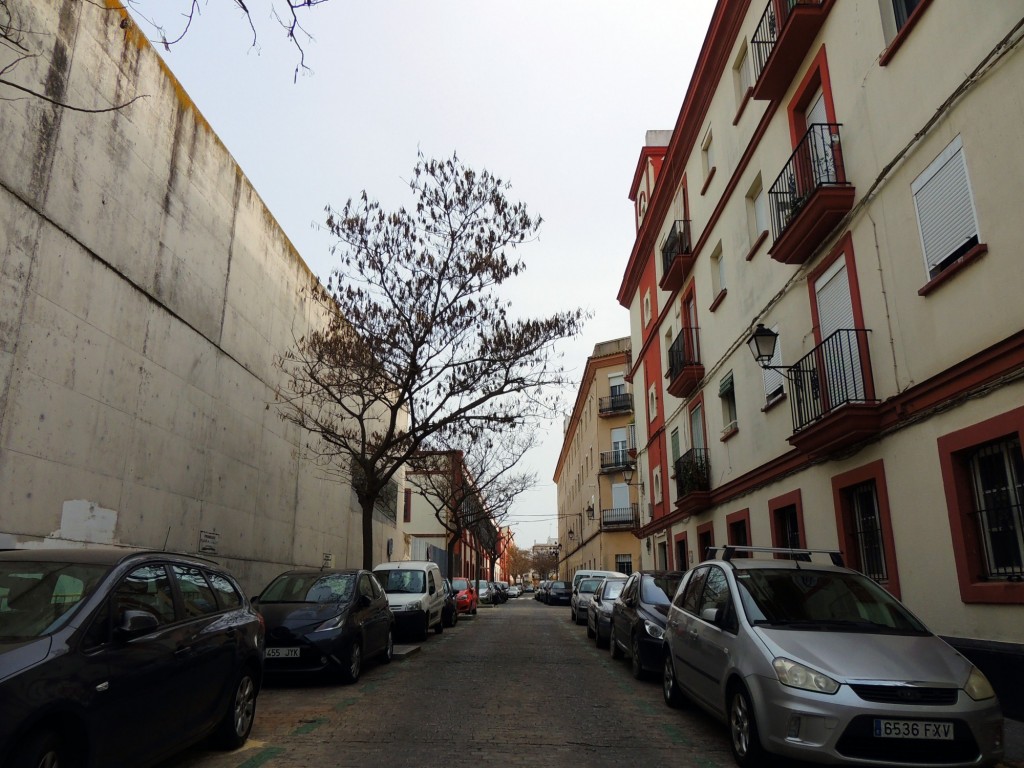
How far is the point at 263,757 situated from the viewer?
19.4 ft

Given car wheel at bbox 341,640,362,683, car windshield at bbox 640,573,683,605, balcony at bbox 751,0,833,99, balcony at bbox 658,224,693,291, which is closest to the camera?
car wheel at bbox 341,640,362,683

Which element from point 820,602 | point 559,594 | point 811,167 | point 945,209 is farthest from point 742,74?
point 559,594

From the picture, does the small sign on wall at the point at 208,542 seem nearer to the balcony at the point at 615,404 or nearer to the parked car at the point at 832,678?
the parked car at the point at 832,678

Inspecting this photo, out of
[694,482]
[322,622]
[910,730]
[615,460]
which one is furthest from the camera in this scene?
[615,460]

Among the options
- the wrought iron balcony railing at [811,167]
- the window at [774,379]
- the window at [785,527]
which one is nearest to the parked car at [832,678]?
the wrought iron balcony railing at [811,167]

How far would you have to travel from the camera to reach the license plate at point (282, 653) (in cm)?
945

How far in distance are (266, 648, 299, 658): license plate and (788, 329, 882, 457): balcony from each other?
7.39m

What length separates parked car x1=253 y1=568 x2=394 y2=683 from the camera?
9.47 meters

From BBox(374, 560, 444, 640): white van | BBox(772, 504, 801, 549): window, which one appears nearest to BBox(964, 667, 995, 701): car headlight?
BBox(772, 504, 801, 549): window

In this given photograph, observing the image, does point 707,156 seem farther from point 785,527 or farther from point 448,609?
point 448,609

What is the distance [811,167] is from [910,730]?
331 inches

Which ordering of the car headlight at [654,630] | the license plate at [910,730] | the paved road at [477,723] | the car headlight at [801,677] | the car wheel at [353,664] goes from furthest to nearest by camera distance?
the car headlight at [654,630] → the car wheel at [353,664] → the paved road at [477,723] → the car headlight at [801,677] → the license plate at [910,730]

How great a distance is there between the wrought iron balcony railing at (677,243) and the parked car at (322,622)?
11.9 m

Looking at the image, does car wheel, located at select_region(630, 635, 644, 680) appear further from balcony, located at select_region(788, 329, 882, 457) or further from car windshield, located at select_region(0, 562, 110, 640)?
car windshield, located at select_region(0, 562, 110, 640)
